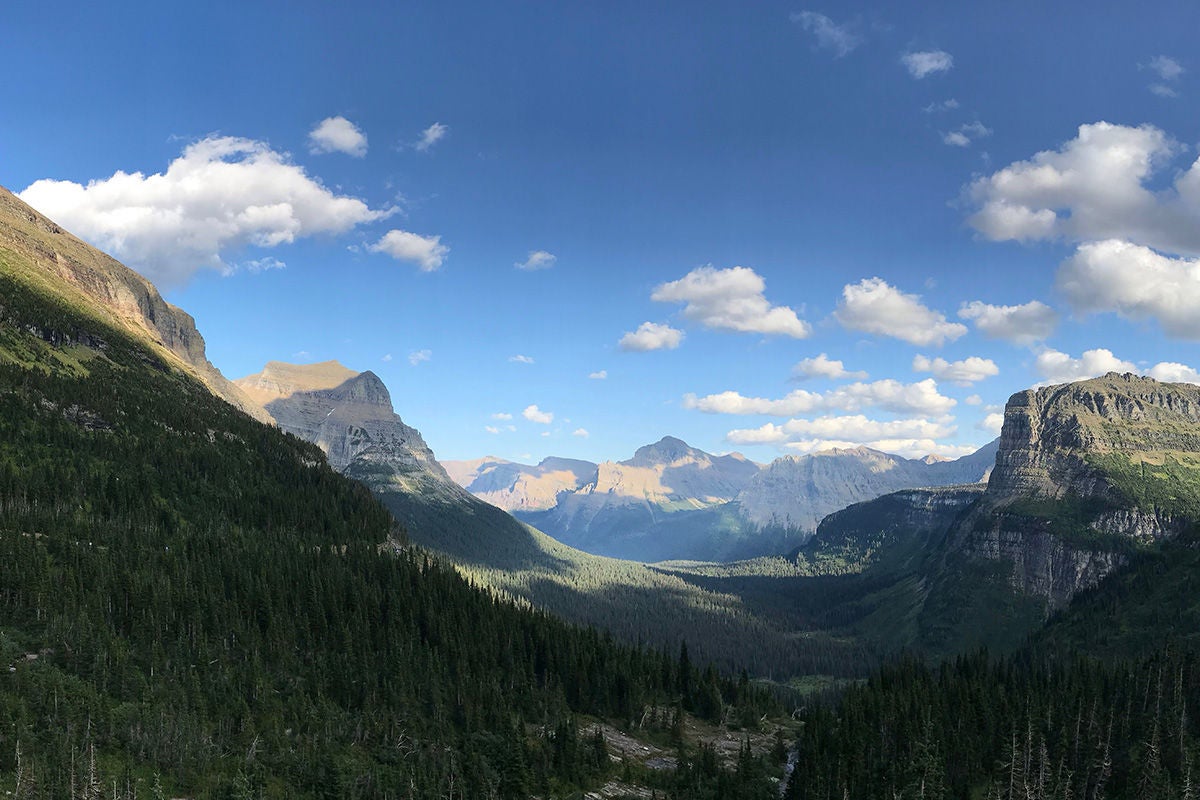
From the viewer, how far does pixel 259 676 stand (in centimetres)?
13900

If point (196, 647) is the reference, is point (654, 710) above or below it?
below

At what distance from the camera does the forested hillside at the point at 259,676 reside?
353ft

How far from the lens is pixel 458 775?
12475 cm

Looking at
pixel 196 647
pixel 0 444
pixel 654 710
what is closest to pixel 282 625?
pixel 196 647

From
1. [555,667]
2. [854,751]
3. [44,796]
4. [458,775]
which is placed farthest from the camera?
[555,667]

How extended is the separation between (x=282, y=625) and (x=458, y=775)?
→ 184ft

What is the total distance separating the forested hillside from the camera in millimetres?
107688

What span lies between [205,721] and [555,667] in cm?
8186

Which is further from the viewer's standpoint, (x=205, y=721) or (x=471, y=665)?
(x=471, y=665)

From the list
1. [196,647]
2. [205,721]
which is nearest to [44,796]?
[205,721]

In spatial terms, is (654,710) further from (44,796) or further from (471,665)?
(44,796)

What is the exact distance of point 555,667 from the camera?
183 meters

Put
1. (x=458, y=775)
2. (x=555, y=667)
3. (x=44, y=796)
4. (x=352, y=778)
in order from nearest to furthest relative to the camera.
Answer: (x=44, y=796) < (x=352, y=778) < (x=458, y=775) < (x=555, y=667)

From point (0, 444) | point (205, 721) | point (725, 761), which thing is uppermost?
point (0, 444)
